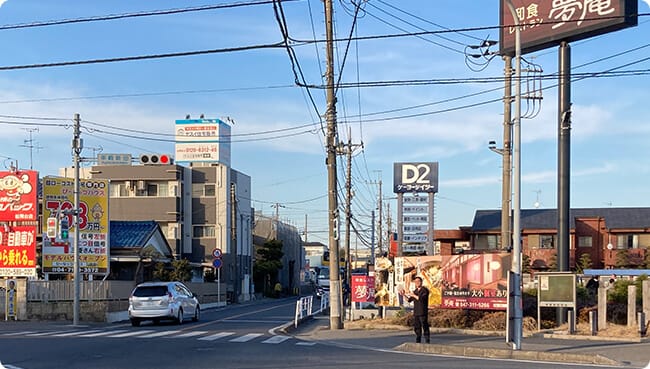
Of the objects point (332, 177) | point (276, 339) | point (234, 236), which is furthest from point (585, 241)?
point (276, 339)

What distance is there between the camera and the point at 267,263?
83125 mm

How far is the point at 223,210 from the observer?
69.4 metres

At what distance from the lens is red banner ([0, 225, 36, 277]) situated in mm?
35562

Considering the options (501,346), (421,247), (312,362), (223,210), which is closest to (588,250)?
(421,247)

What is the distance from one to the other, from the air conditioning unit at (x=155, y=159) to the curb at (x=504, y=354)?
50863 millimetres

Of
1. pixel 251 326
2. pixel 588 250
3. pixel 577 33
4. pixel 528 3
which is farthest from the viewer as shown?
pixel 588 250

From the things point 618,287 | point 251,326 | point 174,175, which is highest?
point 174,175

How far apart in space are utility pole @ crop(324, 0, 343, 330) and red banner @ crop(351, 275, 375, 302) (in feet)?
15.2

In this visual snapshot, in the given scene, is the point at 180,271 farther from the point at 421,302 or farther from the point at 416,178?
the point at 421,302

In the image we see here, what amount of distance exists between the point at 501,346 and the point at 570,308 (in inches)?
179

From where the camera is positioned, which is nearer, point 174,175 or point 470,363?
point 470,363

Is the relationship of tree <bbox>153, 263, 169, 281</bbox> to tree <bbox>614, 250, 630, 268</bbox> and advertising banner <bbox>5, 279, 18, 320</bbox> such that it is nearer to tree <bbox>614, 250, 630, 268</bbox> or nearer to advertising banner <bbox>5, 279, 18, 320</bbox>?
advertising banner <bbox>5, 279, 18, 320</bbox>

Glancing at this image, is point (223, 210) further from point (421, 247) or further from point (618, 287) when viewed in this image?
point (618, 287)

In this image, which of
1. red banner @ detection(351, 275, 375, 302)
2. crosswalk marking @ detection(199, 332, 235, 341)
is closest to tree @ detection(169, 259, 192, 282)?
red banner @ detection(351, 275, 375, 302)
